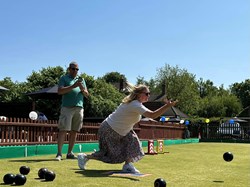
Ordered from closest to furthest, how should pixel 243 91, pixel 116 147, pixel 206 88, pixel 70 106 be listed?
pixel 116 147 → pixel 70 106 → pixel 243 91 → pixel 206 88

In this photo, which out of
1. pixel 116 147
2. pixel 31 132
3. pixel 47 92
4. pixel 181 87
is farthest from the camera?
pixel 181 87

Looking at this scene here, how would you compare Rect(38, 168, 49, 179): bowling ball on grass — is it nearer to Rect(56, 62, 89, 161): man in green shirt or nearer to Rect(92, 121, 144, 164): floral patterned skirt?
Rect(92, 121, 144, 164): floral patterned skirt

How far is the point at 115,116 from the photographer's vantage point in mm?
6188

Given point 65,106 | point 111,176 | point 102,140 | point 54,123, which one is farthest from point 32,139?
point 111,176

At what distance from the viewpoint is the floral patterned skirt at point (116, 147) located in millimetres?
6070

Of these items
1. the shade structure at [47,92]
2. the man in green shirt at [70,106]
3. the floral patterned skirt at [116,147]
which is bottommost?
the floral patterned skirt at [116,147]

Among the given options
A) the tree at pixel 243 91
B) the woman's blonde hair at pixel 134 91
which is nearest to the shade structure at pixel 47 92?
the woman's blonde hair at pixel 134 91

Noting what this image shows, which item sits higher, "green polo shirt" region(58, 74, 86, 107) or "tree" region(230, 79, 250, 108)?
"tree" region(230, 79, 250, 108)

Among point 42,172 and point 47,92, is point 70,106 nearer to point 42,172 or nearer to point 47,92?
point 42,172

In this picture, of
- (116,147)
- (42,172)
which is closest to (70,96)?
(116,147)

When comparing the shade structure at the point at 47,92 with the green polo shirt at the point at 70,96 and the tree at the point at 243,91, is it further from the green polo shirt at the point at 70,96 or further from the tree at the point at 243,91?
the tree at the point at 243,91

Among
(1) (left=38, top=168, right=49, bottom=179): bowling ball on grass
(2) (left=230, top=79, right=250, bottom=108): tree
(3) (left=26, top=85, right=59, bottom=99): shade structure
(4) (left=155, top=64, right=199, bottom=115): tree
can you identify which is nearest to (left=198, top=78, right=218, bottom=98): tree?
(2) (left=230, top=79, right=250, bottom=108): tree

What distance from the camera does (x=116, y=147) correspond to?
6.18 m

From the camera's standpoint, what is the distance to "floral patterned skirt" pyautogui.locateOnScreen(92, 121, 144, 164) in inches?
239
